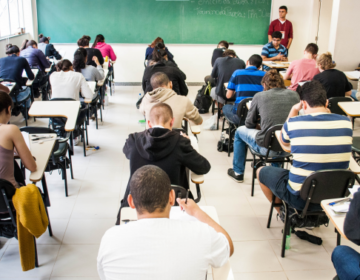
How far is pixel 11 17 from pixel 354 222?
329 inches

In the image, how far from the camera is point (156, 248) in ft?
4.17

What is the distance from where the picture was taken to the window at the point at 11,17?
7.55 metres

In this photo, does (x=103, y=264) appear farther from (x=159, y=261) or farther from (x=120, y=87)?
(x=120, y=87)

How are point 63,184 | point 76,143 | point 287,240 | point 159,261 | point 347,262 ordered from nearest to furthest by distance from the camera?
point 159,261 < point 347,262 < point 287,240 < point 63,184 < point 76,143

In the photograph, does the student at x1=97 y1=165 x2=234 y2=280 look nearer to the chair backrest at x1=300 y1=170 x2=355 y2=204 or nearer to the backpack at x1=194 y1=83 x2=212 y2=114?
the chair backrest at x1=300 y1=170 x2=355 y2=204

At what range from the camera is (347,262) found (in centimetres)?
194

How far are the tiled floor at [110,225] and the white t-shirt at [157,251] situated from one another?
1.37 meters

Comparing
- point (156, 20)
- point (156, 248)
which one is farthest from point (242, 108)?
point (156, 20)

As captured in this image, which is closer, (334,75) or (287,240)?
(287,240)

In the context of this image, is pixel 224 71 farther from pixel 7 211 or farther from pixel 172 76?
pixel 7 211

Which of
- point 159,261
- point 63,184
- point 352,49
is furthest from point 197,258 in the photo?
point 352,49

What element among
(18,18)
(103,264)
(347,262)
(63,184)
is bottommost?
(63,184)

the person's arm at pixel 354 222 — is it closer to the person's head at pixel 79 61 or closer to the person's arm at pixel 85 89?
the person's arm at pixel 85 89

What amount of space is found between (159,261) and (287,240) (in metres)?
1.86
